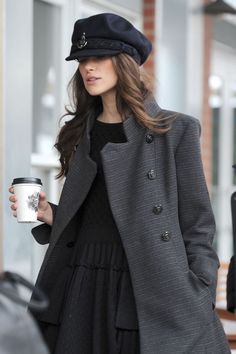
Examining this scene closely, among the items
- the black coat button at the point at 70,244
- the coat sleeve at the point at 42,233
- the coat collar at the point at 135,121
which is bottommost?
the black coat button at the point at 70,244

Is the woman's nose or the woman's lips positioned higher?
the woman's nose

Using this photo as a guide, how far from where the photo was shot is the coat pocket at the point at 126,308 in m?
3.11

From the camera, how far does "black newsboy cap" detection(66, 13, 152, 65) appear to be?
3176 millimetres

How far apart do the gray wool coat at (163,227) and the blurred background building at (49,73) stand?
0.50 meters

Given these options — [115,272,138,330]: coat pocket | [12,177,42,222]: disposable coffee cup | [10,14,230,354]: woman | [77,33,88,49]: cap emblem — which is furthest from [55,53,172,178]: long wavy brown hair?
[115,272,138,330]: coat pocket

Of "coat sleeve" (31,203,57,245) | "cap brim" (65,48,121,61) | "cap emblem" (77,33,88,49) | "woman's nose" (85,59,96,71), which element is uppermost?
"cap emblem" (77,33,88,49)

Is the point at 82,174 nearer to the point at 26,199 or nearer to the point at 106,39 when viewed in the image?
the point at 26,199

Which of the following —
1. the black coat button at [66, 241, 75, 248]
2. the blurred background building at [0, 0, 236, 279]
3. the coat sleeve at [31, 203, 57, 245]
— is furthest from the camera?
the blurred background building at [0, 0, 236, 279]

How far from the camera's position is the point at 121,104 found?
327 centimetres

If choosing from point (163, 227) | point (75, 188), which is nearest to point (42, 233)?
point (75, 188)

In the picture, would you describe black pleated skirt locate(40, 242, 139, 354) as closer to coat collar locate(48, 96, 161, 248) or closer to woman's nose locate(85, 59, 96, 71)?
coat collar locate(48, 96, 161, 248)

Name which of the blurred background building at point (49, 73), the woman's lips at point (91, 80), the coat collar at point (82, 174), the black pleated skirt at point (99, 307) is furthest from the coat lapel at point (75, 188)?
the blurred background building at point (49, 73)

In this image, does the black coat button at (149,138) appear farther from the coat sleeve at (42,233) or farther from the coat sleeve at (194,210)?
the coat sleeve at (42,233)

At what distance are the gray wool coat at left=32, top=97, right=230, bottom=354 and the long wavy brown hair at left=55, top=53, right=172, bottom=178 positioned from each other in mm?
35
